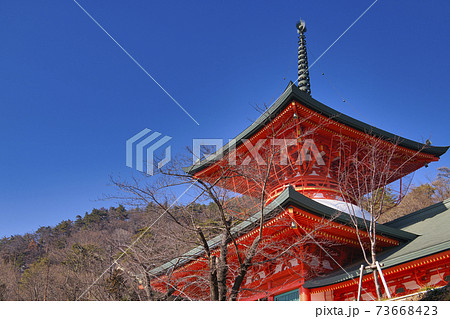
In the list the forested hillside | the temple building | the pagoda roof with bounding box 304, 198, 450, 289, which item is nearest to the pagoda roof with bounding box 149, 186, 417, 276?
the temple building

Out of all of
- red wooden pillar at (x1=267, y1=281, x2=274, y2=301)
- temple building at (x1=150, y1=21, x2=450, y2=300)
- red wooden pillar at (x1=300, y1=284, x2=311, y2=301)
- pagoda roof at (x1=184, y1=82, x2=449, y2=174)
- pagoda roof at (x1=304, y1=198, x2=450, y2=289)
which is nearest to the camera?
pagoda roof at (x1=304, y1=198, x2=450, y2=289)

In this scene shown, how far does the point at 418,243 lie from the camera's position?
9.44 meters

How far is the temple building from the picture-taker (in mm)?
8719

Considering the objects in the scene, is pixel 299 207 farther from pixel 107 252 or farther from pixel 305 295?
pixel 107 252

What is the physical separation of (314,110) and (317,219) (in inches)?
Answer: 157

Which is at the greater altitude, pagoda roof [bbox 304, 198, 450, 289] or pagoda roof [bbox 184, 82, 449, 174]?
pagoda roof [bbox 184, 82, 449, 174]

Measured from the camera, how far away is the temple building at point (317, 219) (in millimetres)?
8719

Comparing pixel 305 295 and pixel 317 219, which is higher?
pixel 317 219

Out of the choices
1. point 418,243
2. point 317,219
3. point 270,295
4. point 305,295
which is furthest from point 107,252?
point 418,243

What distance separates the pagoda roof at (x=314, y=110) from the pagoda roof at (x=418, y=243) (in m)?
2.45

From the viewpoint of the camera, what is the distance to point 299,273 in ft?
33.8

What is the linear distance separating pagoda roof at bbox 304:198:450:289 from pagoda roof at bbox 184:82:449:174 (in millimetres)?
2453

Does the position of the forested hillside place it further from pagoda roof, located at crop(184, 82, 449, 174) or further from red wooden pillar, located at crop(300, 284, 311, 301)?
red wooden pillar, located at crop(300, 284, 311, 301)
